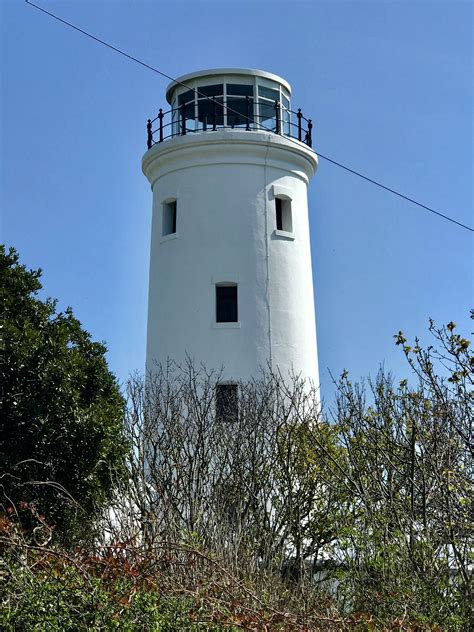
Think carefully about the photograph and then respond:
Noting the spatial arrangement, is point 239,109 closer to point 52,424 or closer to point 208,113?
point 208,113

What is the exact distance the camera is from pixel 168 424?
53.4 feet

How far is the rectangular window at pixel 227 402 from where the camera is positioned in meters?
17.8

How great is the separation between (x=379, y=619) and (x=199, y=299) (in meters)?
12.3

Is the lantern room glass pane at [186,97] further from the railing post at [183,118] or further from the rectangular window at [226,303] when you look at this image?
the rectangular window at [226,303]

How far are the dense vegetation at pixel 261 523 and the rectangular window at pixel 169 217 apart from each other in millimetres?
4885

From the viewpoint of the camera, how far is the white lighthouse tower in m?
20.4

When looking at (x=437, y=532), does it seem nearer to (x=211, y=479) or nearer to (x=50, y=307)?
(x=211, y=479)

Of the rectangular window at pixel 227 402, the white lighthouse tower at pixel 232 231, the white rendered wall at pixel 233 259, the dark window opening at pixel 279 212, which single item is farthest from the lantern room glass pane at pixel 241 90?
the rectangular window at pixel 227 402

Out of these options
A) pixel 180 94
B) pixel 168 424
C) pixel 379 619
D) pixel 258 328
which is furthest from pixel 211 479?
pixel 180 94

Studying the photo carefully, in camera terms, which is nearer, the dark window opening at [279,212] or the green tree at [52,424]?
the green tree at [52,424]

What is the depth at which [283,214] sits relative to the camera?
71.7 feet

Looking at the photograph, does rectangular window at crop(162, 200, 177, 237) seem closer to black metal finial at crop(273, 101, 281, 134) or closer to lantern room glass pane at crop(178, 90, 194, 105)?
lantern room glass pane at crop(178, 90, 194, 105)

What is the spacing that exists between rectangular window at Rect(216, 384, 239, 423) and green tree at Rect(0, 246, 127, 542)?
3.31 m

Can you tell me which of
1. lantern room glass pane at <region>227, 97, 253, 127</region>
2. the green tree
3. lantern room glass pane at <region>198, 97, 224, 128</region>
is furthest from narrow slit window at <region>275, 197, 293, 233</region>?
the green tree
